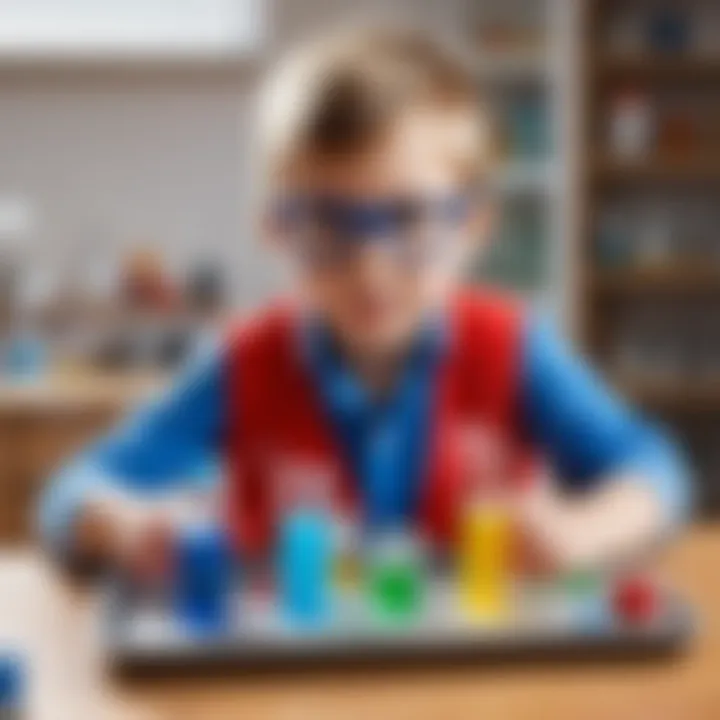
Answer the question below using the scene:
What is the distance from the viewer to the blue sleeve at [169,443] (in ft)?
3.66

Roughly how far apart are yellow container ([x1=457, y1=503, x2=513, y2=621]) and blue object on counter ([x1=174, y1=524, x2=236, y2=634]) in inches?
5.4

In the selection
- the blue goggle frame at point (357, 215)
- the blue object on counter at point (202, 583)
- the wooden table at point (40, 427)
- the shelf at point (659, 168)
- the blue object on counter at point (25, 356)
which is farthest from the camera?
the shelf at point (659, 168)

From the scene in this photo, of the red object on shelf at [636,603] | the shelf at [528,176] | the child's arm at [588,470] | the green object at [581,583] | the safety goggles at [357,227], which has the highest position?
the shelf at [528,176]

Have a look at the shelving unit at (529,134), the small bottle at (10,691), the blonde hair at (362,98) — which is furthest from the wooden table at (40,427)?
the small bottle at (10,691)

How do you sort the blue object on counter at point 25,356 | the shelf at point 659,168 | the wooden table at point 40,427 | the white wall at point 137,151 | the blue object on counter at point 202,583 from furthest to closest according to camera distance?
1. the shelf at point 659,168
2. the white wall at point 137,151
3. the blue object on counter at point 25,356
4. the wooden table at point 40,427
5. the blue object on counter at point 202,583

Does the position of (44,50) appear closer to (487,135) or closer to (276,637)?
(487,135)

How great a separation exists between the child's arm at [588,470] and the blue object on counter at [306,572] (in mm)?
133

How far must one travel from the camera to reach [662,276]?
3020mm

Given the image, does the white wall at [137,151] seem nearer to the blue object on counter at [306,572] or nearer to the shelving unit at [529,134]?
the shelving unit at [529,134]

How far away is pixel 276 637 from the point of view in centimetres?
86

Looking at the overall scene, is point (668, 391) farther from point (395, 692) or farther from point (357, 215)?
point (395, 692)

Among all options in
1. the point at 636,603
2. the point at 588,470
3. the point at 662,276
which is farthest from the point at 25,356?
the point at 636,603

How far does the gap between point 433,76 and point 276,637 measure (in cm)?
42

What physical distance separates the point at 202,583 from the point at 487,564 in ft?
0.57
